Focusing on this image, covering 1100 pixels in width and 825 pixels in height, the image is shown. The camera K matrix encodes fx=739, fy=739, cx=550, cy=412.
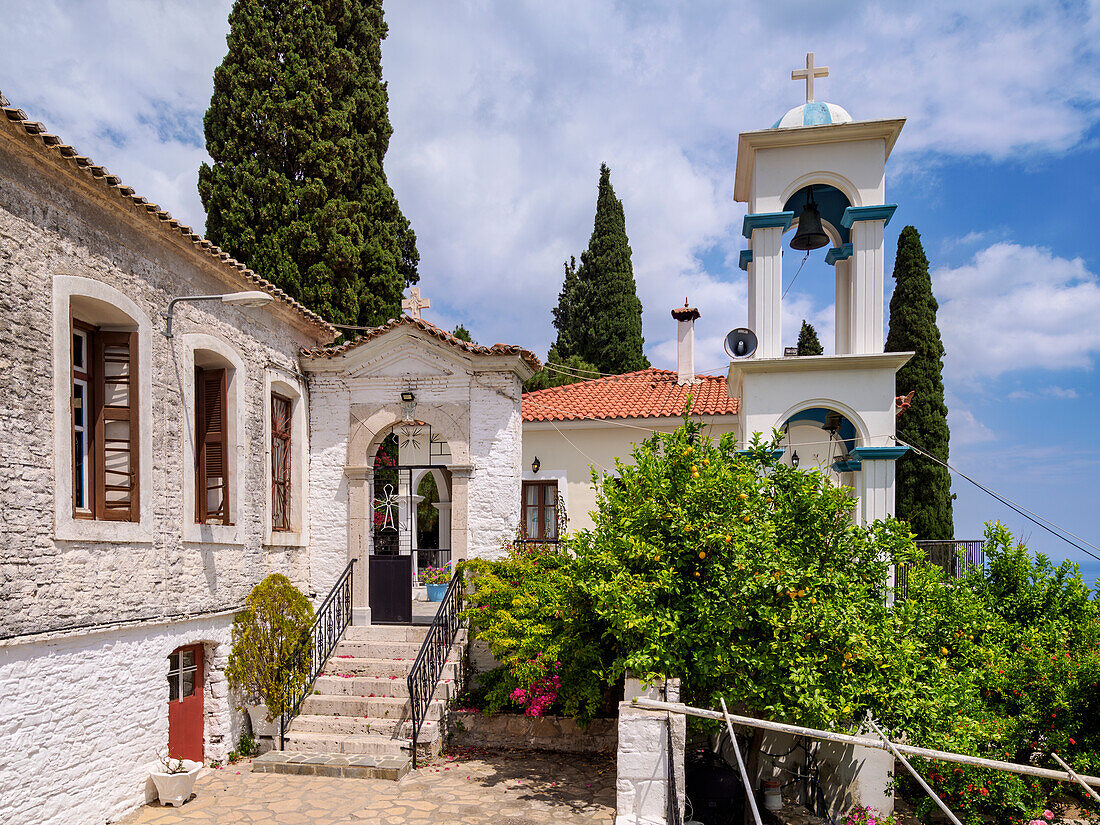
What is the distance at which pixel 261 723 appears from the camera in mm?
9406

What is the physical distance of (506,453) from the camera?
1091cm

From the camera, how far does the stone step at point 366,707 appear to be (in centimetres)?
944

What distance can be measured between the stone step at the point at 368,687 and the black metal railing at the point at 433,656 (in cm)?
12

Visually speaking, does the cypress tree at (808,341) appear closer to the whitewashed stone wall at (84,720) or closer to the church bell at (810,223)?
the church bell at (810,223)

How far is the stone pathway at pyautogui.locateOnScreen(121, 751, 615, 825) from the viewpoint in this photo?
7383 mm

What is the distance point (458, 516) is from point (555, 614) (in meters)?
2.82

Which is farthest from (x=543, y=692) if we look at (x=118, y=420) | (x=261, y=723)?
(x=118, y=420)

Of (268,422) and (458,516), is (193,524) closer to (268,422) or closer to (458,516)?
(268,422)

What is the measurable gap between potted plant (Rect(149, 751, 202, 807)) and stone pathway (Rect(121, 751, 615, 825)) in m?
0.11

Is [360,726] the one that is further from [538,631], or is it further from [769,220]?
[769,220]

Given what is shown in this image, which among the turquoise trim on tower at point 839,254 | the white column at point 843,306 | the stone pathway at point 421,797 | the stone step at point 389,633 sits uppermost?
the turquoise trim on tower at point 839,254

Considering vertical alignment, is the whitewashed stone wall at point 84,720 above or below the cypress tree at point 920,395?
below

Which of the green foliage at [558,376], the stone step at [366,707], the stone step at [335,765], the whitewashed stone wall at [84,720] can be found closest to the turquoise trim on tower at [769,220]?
the stone step at [366,707]

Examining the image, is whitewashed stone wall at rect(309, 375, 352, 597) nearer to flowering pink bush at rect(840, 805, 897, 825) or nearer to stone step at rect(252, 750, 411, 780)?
stone step at rect(252, 750, 411, 780)
